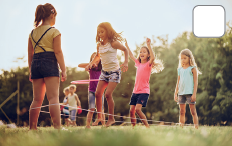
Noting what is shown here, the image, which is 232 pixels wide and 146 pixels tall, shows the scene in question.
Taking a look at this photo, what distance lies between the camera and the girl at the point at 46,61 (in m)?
3.92

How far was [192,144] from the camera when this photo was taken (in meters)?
2.22

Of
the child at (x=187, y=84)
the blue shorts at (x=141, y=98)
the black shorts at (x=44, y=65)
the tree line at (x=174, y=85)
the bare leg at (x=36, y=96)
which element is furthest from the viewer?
the tree line at (x=174, y=85)

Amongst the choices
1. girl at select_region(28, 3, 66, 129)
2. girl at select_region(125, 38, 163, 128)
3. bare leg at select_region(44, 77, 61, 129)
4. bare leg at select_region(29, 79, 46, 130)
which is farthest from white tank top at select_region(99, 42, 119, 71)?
bare leg at select_region(29, 79, 46, 130)

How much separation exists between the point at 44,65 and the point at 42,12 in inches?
33.3

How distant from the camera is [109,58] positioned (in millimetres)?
4832

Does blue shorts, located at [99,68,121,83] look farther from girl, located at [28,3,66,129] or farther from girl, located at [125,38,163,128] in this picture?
girl, located at [28,3,66,129]

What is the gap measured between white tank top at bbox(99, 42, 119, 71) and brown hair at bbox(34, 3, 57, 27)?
1183 mm

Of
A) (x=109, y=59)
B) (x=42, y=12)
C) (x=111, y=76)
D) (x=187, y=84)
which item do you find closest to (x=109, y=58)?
(x=109, y=59)

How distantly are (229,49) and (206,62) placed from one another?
1409 mm

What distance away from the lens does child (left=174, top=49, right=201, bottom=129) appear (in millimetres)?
5434

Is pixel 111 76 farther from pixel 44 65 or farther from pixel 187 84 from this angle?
pixel 187 84

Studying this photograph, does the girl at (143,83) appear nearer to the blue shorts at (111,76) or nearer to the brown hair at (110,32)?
the brown hair at (110,32)

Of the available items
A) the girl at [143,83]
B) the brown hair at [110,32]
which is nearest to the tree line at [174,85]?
the girl at [143,83]

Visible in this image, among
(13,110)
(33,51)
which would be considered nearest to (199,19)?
(33,51)
